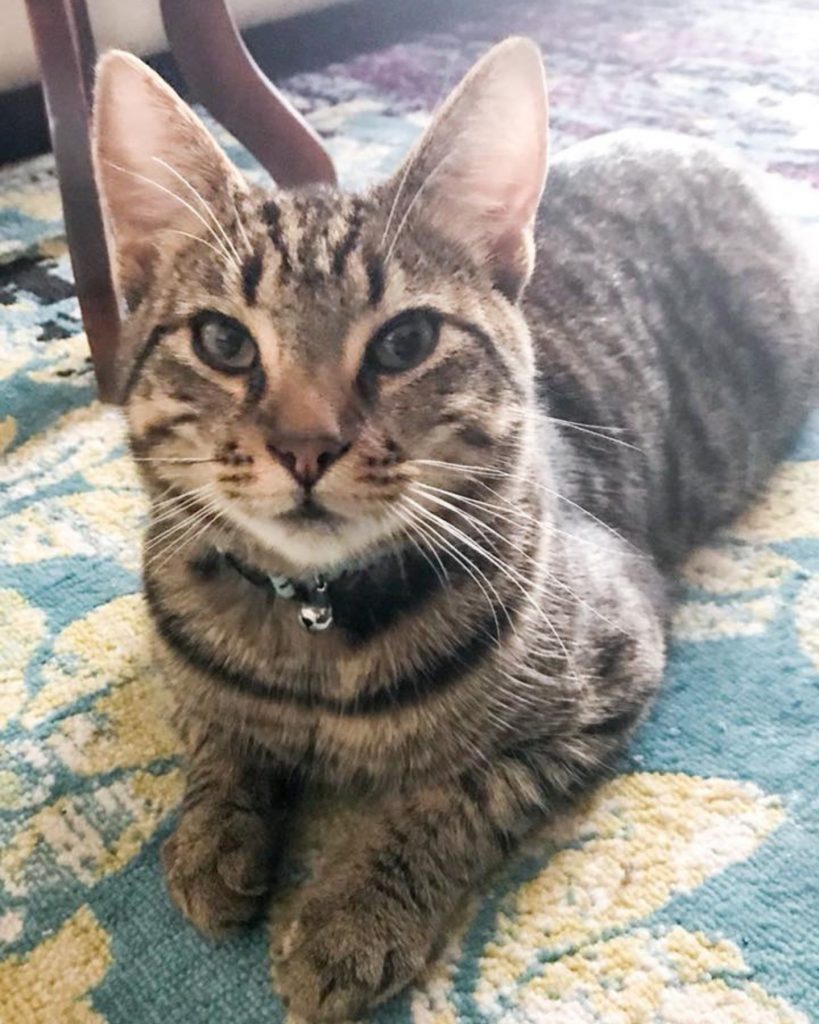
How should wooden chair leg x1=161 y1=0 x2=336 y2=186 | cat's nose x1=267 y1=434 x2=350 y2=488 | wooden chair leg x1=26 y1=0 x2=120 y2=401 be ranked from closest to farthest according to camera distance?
cat's nose x1=267 y1=434 x2=350 y2=488, wooden chair leg x1=26 y1=0 x2=120 y2=401, wooden chair leg x1=161 y1=0 x2=336 y2=186

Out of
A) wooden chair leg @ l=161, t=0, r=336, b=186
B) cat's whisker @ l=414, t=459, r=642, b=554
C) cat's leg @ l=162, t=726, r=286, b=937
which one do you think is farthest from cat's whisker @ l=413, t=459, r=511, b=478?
wooden chair leg @ l=161, t=0, r=336, b=186

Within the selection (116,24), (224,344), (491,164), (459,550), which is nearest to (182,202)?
(224,344)

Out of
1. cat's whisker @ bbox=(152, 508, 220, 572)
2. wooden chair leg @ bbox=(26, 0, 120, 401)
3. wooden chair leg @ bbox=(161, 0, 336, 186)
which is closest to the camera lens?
cat's whisker @ bbox=(152, 508, 220, 572)

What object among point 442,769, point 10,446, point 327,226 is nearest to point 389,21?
point 10,446

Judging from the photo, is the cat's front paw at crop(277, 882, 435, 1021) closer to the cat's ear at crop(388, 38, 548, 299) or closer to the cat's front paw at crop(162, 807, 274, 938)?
the cat's front paw at crop(162, 807, 274, 938)

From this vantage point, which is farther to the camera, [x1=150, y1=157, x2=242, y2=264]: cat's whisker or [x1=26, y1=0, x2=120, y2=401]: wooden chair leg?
[x1=26, y1=0, x2=120, y2=401]: wooden chair leg

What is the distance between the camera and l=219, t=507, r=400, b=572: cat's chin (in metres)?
0.83

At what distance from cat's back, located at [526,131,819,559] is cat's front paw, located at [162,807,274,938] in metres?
0.48

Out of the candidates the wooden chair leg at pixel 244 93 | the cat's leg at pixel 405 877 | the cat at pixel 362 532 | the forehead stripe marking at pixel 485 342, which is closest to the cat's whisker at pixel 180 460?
the cat at pixel 362 532

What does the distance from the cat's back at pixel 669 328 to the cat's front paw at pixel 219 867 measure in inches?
18.8

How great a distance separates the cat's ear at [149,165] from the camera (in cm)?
92

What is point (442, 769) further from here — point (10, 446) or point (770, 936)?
point (10, 446)

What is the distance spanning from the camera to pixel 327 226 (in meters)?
0.91

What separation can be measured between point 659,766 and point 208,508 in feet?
1.62
